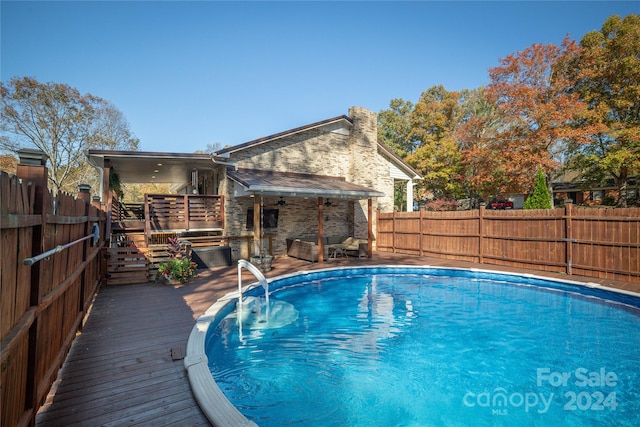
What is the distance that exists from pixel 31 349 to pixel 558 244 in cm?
1214

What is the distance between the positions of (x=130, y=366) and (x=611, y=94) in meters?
23.7

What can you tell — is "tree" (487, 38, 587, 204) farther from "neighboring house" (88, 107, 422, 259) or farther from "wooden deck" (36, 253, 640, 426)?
"wooden deck" (36, 253, 640, 426)

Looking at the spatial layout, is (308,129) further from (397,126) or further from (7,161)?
(7,161)

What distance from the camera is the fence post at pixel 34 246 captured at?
2.36 metres

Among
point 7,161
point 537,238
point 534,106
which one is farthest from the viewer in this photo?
point 7,161

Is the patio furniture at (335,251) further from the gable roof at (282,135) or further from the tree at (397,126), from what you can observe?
the tree at (397,126)

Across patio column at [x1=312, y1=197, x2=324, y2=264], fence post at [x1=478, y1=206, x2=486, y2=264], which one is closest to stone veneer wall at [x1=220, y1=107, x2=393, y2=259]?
patio column at [x1=312, y1=197, x2=324, y2=264]

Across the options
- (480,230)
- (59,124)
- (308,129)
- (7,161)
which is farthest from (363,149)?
(7,161)

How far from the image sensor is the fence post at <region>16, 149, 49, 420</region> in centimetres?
236

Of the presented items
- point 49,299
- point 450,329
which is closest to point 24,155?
point 49,299

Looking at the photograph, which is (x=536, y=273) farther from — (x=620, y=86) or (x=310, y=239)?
(x=620, y=86)

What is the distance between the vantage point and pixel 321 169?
15070mm

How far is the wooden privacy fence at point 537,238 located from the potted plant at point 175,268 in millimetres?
9716

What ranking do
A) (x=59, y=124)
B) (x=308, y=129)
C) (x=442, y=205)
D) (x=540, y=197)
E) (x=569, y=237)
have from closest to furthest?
(x=569, y=237)
(x=540, y=197)
(x=308, y=129)
(x=59, y=124)
(x=442, y=205)
